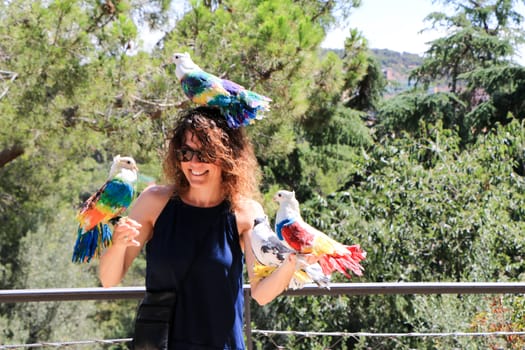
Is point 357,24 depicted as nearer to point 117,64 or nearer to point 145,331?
point 117,64

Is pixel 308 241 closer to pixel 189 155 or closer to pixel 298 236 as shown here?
pixel 298 236

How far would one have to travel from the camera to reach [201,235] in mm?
1478

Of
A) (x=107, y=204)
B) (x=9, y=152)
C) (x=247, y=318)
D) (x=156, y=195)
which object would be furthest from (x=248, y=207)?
(x=9, y=152)

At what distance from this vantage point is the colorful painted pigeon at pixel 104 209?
1.44 m

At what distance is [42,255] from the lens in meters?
11.6

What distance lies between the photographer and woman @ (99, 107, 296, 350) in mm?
1435

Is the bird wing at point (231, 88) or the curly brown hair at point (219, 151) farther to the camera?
the bird wing at point (231, 88)

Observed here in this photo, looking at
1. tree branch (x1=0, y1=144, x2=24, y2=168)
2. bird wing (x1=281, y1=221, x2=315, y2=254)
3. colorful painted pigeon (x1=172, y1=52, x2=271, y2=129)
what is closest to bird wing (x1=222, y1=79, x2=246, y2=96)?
colorful painted pigeon (x1=172, y1=52, x2=271, y2=129)

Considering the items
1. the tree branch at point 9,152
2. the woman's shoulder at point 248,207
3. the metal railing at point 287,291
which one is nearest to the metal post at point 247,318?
the metal railing at point 287,291

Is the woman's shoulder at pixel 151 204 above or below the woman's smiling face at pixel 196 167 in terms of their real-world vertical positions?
below

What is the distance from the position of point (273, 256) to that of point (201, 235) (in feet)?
0.60

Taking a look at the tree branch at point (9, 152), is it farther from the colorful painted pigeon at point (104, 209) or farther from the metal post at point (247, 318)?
the colorful painted pigeon at point (104, 209)

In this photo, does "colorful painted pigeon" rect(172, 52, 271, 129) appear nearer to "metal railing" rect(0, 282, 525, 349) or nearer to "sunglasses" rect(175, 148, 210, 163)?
"sunglasses" rect(175, 148, 210, 163)

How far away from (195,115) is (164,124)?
4934 millimetres
